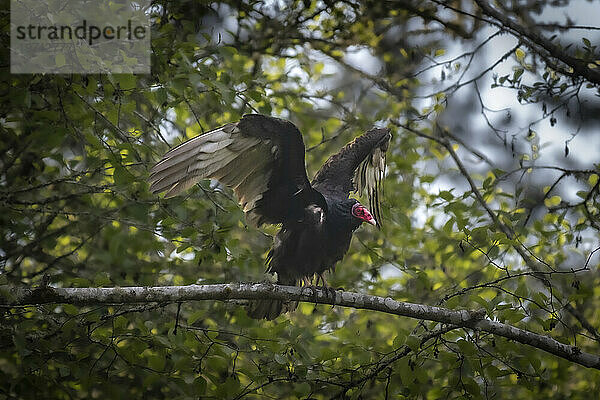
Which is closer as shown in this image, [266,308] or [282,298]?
[282,298]

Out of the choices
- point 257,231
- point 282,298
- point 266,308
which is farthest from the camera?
point 257,231

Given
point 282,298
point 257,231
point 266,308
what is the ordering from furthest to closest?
1. point 257,231
2. point 266,308
3. point 282,298

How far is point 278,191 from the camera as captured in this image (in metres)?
3.91

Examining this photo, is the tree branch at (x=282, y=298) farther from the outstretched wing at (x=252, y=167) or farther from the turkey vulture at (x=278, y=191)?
the outstretched wing at (x=252, y=167)

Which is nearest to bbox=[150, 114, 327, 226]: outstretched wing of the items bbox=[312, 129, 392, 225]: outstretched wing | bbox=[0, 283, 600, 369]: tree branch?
bbox=[312, 129, 392, 225]: outstretched wing

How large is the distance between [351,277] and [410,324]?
99 centimetres

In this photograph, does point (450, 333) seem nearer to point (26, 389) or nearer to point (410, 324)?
point (410, 324)

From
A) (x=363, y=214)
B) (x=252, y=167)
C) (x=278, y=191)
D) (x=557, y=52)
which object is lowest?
(x=363, y=214)

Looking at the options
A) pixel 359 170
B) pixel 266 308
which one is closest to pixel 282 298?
pixel 266 308

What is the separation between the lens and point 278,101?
5168 millimetres

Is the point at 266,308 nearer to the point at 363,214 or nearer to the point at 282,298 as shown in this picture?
the point at 282,298

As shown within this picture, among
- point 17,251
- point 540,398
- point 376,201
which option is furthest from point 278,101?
point 540,398

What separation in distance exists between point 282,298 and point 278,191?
0.77 metres

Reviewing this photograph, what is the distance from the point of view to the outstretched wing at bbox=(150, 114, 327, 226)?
3.55 m
